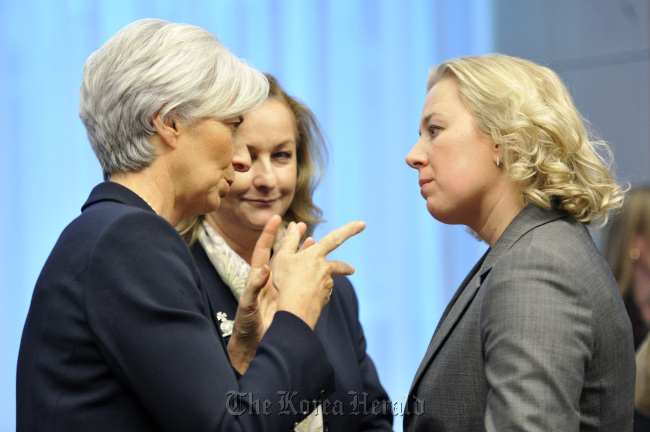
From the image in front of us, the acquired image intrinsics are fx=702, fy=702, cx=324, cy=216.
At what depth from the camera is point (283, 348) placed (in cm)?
123

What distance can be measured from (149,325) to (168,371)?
8 centimetres

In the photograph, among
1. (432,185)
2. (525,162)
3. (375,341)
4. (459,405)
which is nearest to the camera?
(459,405)

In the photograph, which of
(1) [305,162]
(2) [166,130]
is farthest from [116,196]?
(1) [305,162]

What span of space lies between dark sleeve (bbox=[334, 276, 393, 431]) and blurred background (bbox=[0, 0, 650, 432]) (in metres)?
1.09

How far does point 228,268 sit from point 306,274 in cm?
66

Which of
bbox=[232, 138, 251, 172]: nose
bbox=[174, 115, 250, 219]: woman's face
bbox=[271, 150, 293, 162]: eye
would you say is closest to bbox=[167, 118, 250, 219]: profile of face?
bbox=[174, 115, 250, 219]: woman's face

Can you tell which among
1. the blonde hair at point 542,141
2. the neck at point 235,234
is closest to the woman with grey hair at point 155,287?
the blonde hair at point 542,141

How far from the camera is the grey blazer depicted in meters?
1.20

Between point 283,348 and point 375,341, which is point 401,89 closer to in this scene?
point 375,341

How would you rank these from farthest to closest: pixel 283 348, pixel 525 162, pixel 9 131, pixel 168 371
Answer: pixel 9 131, pixel 525 162, pixel 283 348, pixel 168 371

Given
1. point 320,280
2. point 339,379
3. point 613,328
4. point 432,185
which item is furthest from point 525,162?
point 339,379

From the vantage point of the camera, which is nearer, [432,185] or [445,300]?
[432,185]

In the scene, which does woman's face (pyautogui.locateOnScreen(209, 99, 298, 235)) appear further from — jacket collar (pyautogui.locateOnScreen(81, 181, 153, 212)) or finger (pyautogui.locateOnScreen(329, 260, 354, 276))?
jacket collar (pyautogui.locateOnScreen(81, 181, 153, 212))

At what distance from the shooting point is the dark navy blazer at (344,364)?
194cm
